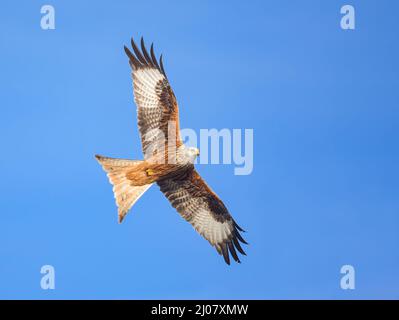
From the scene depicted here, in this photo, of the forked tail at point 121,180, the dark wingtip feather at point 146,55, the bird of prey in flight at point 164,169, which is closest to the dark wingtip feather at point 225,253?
the bird of prey in flight at point 164,169

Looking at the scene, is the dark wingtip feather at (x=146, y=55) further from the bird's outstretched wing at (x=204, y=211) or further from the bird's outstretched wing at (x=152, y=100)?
the bird's outstretched wing at (x=204, y=211)

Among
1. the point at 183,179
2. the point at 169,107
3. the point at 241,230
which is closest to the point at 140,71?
the point at 169,107

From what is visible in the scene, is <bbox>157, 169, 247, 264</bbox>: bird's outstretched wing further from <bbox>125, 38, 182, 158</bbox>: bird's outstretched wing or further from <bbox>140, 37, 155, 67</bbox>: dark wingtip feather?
<bbox>140, 37, 155, 67</bbox>: dark wingtip feather

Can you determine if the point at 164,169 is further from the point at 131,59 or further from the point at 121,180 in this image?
the point at 131,59

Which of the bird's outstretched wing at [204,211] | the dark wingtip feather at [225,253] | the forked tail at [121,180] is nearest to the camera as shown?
the forked tail at [121,180]

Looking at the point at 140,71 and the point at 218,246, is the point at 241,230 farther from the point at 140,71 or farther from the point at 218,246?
the point at 140,71

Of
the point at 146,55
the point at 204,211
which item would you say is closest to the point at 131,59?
the point at 146,55
